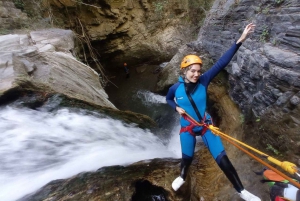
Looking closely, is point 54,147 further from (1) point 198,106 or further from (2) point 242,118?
(2) point 242,118

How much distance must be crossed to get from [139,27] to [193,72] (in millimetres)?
8358

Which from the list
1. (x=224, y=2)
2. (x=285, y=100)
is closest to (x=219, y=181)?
(x=285, y=100)

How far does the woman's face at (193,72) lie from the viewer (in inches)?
106

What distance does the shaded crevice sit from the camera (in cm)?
321

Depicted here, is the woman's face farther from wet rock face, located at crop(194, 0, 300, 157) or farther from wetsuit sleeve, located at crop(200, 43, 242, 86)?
wet rock face, located at crop(194, 0, 300, 157)

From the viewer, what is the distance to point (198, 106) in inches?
111

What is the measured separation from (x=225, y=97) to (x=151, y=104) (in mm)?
3690

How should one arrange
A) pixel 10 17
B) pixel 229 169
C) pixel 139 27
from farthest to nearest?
pixel 139 27, pixel 10 17, pixel 229 169

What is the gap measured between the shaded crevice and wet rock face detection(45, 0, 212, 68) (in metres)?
7.66

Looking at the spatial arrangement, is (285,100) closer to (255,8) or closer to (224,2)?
(255,8)

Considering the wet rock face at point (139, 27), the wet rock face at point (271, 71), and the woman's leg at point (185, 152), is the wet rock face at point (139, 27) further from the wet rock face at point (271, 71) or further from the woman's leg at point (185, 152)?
the woman's leg at point (185, 152)

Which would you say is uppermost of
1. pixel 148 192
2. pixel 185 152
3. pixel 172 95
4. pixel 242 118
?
pixel 172 95

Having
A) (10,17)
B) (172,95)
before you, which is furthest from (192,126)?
(10,17)

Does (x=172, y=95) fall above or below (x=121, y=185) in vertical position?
above
